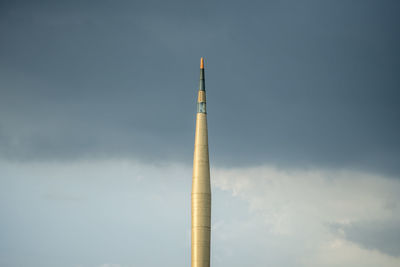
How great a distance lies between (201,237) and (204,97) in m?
29.8

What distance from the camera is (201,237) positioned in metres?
166

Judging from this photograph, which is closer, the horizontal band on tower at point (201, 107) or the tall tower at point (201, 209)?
the tall tower at point (201, 209)

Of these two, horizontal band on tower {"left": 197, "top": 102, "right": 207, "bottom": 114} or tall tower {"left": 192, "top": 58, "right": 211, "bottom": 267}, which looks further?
horizontal band on tower {"left": 197, "top": 102, "right": 207, "bottom": 114}

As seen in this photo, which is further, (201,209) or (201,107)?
(201,107)

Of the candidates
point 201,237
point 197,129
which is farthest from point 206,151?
point 201,237

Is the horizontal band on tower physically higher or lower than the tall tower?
higher

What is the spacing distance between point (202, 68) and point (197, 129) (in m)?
13.4

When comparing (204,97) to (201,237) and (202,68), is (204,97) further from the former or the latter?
(201,237)

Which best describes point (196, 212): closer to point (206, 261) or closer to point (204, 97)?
point (206, 261)

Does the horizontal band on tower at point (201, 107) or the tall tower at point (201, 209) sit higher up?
the horizontal band on tower at point (201, 107)

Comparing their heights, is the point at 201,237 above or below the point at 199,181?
below

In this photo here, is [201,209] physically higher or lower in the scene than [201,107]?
lower

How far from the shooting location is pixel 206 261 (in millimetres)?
166625

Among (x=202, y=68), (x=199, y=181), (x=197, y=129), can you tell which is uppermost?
(x=202, y=68)
